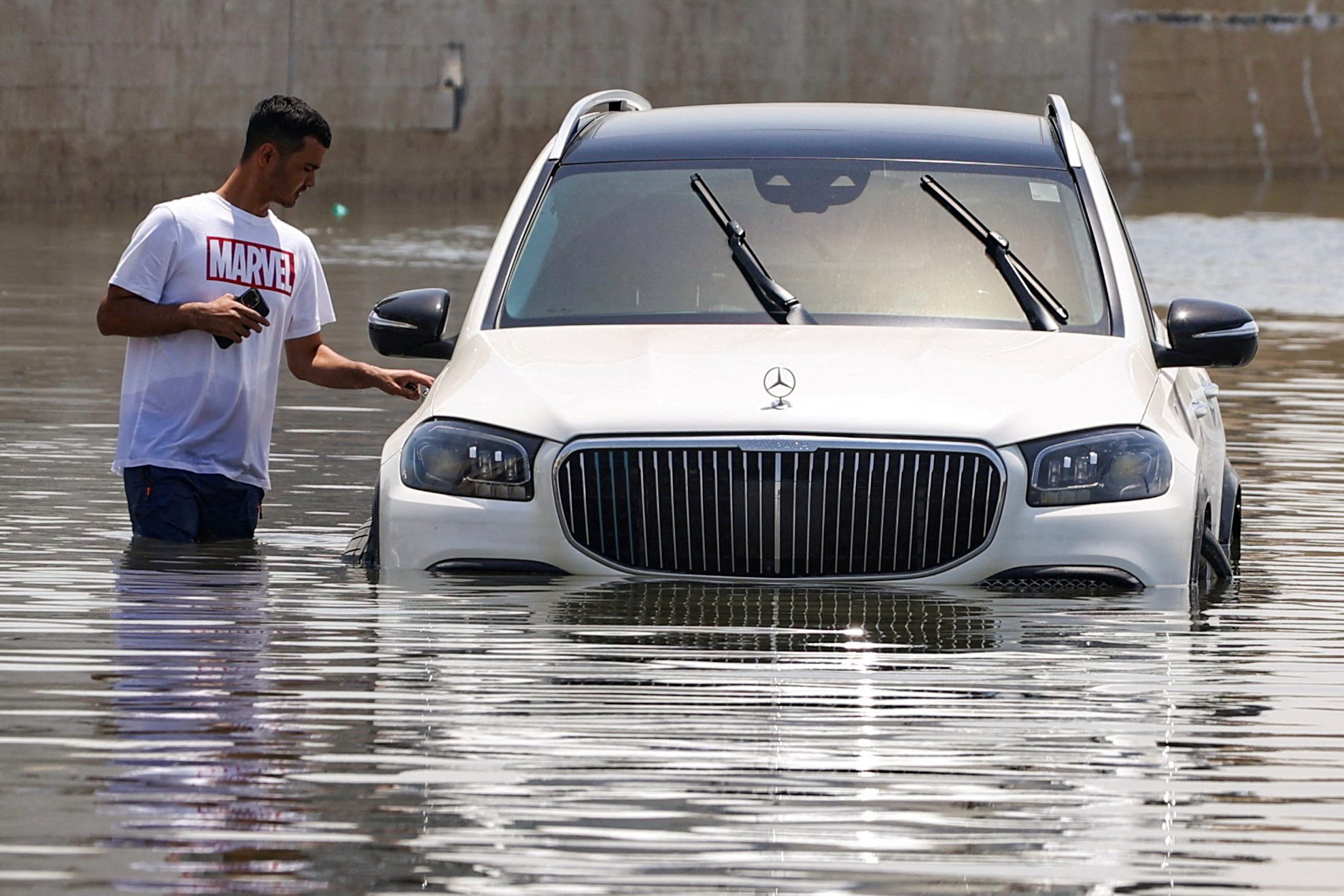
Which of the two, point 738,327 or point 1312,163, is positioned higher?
point 1312,163

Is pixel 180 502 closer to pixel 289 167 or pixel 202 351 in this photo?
pixel 202 351

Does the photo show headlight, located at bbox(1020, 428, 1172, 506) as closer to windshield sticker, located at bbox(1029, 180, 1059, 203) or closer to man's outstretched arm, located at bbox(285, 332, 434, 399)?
windshield sticker, located at bbox(1029, 180, 1059, 203)

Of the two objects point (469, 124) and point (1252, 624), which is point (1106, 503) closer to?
point (1252, 624)

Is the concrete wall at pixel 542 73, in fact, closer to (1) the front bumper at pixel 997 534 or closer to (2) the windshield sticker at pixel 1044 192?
(2) the windshield sticker at pixel 1044 192

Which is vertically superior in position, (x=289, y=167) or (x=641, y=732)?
(x=289, y=167)

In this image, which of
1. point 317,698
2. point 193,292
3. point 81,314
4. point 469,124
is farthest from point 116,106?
point 317,698

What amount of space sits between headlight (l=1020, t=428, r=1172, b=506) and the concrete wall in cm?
2541

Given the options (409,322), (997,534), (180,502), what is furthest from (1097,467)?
(180,502)

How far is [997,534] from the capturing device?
586 cm

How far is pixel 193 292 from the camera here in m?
7.23

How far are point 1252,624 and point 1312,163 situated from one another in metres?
44.9

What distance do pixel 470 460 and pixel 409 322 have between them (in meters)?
0.86

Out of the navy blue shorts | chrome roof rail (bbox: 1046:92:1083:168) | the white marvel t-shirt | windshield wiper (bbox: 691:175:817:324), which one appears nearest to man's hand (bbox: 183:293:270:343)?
the white marvel t-shirt

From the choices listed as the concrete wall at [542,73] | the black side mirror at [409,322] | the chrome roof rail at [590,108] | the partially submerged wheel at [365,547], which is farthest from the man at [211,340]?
the concrete wall at [542,73]
